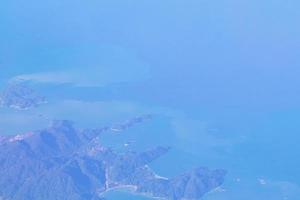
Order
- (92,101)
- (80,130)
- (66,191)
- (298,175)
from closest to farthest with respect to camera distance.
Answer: (66,191), (298,175), (80,130), (92,101)

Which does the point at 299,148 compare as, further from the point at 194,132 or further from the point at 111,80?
the point at 111,80

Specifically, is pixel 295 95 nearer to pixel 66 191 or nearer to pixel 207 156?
pixel 207 156

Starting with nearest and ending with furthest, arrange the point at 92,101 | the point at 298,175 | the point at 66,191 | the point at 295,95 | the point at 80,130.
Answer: the point at 66,191, the point at 298,175, the point at 80,130, the point at 92,101, the point at 295,95

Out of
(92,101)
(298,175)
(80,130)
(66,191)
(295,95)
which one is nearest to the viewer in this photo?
(66,191)

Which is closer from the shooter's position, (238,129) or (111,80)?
(238,129)

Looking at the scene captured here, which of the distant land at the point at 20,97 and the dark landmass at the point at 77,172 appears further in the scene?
the distant land at the point at 20,97

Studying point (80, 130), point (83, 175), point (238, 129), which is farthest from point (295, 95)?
point (83, 175)

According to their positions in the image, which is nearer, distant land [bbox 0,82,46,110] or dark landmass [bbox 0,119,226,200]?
dark landmass [bbox 0,119,226,200]

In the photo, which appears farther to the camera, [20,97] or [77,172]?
[20,97]

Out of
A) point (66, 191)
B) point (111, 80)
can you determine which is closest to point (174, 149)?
point (66, 191)
